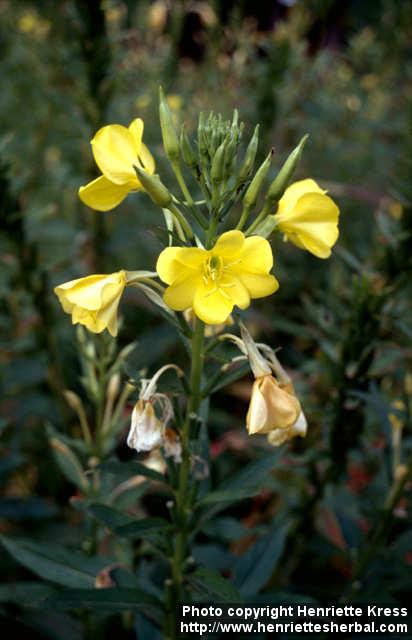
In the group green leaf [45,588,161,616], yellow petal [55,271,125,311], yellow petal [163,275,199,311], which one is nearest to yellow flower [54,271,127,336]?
yellow petal [55,271,125,311]

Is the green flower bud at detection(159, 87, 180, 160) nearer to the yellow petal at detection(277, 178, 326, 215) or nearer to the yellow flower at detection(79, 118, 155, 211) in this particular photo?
the yellow flower at detection(79, 118, 155, 211)

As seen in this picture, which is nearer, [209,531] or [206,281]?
[206,281]

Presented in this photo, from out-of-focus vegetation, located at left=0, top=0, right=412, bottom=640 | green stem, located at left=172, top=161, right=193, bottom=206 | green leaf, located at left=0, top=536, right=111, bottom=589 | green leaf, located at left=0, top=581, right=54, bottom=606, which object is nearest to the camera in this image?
green stem, located at left=172, top=161, right=193, bottom=206

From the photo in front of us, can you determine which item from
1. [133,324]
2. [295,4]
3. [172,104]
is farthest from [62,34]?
[133,324]

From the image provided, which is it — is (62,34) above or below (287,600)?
above

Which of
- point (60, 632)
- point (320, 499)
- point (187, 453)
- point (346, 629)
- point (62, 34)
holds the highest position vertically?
point (62, 34)

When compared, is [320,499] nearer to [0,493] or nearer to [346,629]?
[346,629]

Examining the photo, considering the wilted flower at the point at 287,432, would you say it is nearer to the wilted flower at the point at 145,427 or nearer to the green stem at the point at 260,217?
the wilted flower at the point at 145,427

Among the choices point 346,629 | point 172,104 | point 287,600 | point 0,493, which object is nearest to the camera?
point 287,600
